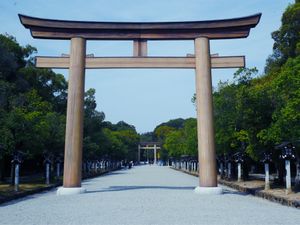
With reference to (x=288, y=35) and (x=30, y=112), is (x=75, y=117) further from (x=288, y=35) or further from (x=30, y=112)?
(x=288, y=35)

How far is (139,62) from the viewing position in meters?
20.0

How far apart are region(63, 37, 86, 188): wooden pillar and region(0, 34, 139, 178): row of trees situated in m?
3.74

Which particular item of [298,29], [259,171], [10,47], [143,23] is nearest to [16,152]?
[143,23]

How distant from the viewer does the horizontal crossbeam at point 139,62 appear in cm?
2002

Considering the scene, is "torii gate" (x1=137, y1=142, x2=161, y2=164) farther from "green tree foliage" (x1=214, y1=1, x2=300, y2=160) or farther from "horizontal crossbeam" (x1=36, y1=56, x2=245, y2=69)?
"horizontal crossbeam" (x1=36, y1=56, x2=245, y2=69)

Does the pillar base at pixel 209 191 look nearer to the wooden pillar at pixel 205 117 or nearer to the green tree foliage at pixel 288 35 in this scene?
the wooden pillar at pixel 205 117

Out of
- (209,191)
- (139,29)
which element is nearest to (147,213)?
(209,191)

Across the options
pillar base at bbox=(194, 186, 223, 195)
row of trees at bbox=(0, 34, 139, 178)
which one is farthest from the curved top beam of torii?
pillar base at bbox=(194, 186, 223, 195)

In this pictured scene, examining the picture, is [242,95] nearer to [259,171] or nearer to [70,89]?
[70,89]

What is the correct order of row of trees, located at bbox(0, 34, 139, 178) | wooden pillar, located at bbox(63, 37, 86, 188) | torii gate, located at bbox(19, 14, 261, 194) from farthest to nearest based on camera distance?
row of trees, located at bbox(0, 34, 139, 178)
torii gate, located at bbox(19, 14, 261, 194)
wooden pillar, located at bbox(63, 37, 86, 188)

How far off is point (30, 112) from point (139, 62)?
12114 mm

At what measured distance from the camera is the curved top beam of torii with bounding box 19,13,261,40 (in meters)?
20.1

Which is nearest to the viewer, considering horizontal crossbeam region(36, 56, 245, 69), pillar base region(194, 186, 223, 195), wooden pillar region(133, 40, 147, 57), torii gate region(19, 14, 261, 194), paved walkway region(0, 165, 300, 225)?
paved walkway region(0, 165, 300, 225)

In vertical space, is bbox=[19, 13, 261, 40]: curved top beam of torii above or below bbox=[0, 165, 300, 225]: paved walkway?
above
